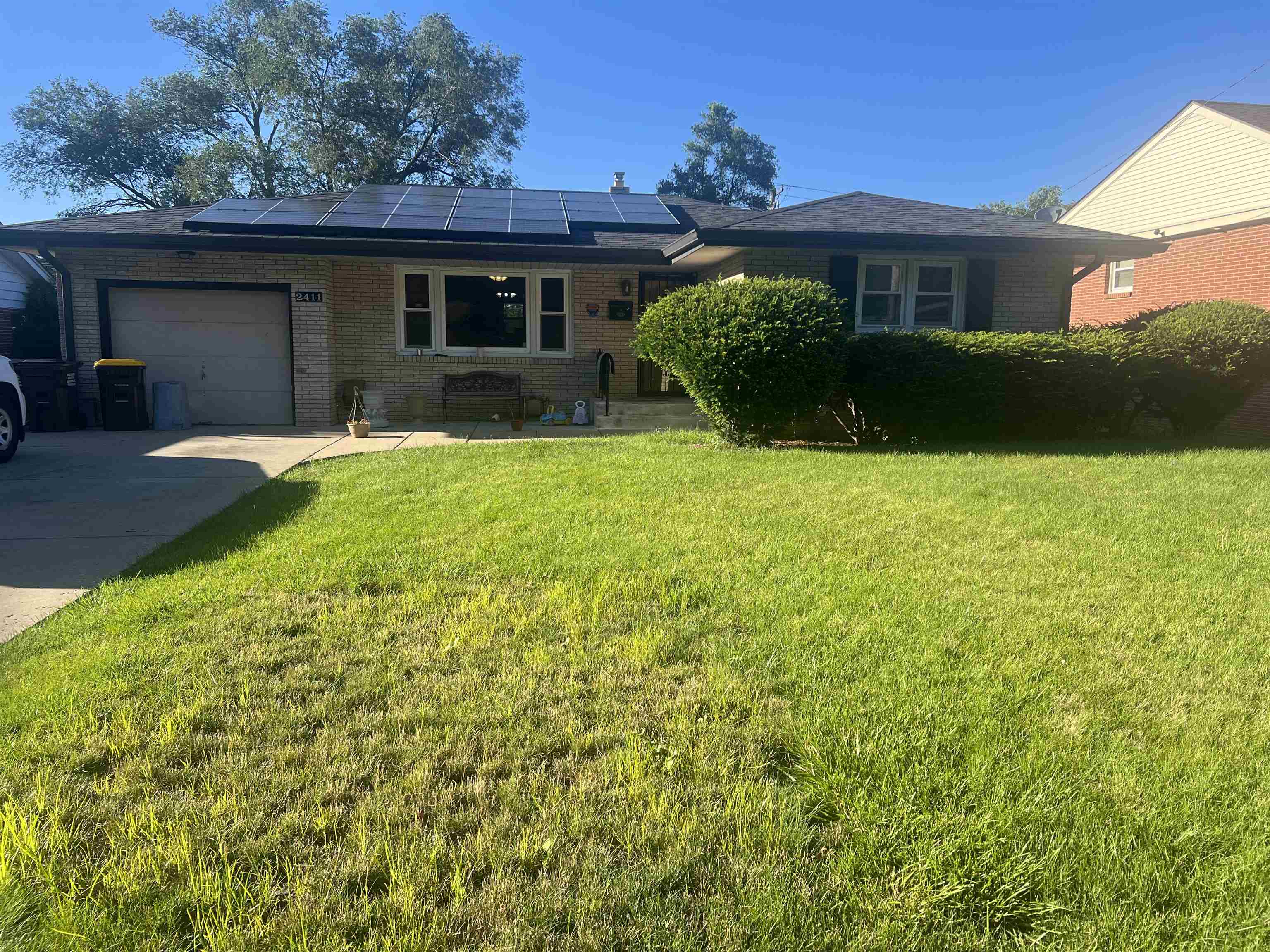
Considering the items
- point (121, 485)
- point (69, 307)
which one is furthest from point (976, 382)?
point (69, 307)

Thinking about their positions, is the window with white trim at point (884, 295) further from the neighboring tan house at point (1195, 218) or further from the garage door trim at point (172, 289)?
the garage door trim at point (172, 289)

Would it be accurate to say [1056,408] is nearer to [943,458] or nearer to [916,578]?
[943,458]

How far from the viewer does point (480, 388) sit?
1376 cm

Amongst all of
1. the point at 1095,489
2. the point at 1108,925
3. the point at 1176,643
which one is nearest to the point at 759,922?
the point at 1108,925

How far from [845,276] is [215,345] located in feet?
34.9

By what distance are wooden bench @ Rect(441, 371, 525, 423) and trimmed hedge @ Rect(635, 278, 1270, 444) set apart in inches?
147

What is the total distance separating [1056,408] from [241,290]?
12752mm

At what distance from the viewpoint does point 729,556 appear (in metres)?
4.77

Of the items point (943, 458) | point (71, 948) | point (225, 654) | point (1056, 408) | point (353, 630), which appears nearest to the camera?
point (71, 948)

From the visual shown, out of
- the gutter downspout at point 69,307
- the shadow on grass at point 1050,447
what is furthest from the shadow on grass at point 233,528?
the gutter downspout at point 69,307

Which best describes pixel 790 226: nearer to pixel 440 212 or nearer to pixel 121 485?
pixel 440 212

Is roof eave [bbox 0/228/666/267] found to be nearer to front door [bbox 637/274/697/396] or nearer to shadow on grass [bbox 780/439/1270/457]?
front door [bbox 637/274/697/396]

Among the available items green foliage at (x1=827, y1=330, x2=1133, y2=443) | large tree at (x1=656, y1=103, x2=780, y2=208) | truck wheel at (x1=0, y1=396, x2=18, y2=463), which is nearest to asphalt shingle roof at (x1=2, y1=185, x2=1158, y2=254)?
green foliage at (x1=827, y1=330, x2=1133, y2=443)

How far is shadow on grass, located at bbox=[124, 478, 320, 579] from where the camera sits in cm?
470
